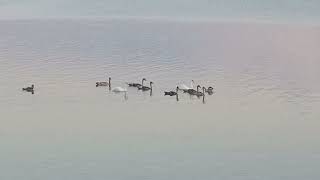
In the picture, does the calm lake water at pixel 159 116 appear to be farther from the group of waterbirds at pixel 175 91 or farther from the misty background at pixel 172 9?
the misty background at pixel 172 9

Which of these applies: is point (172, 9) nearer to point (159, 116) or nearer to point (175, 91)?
point (175, 91)

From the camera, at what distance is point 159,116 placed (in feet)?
52.7

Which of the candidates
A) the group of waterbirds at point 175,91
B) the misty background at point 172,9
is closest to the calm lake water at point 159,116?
the group of waterbirds at point 175,91

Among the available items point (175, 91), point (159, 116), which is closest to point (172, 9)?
point (175, 91)

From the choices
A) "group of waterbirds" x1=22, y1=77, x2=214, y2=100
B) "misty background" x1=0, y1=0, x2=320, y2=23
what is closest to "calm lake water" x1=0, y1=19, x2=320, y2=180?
"group of waterbirds" x1=22, y1=77, x2=214, y2=100

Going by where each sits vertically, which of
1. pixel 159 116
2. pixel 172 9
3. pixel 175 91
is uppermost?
pixel 172 9

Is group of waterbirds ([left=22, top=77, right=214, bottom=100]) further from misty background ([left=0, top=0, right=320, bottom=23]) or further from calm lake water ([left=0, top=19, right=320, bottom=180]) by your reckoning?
misty background ([left=0, top=0, right=320, bottom=23])

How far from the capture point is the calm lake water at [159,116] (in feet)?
41.1

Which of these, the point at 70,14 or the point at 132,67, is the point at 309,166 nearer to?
the point at 132,67

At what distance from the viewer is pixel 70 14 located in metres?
52.2

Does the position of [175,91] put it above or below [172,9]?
below

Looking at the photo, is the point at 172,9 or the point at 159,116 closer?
the point at 159,116

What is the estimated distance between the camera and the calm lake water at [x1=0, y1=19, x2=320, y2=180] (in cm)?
1252

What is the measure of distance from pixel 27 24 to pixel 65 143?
3109cm
